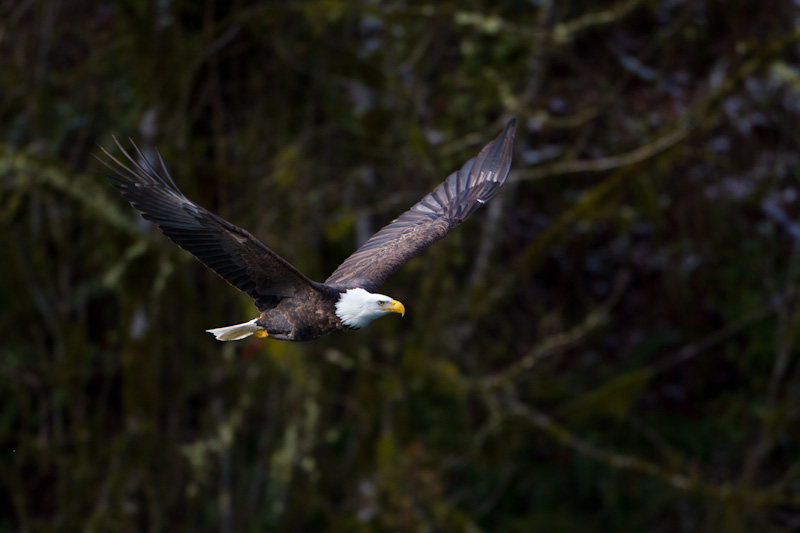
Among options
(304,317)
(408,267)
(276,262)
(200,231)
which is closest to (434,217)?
(304,317)

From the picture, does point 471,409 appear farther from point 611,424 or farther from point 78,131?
point 78,131

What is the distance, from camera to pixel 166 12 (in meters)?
8.67

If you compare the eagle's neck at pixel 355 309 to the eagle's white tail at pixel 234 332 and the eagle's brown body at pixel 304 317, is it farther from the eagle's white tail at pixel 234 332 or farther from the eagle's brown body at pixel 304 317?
the eagle's white tail at pixel 234 332

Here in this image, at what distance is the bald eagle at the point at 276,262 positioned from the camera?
196 inches

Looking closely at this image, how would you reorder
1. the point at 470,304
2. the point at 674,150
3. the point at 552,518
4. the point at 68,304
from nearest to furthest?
the point at 674,150 < the point at 470,304 < the point at 68,304 < the point at 552,518

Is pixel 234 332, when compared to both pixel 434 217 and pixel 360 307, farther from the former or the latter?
pixel 434 217

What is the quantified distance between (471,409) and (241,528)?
2.59 m

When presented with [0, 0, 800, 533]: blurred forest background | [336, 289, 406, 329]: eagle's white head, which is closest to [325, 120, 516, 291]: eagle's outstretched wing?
[336, 289, 406, 329]: eagle's white head

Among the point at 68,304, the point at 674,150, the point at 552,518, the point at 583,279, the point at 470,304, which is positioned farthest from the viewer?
the point at 583,279

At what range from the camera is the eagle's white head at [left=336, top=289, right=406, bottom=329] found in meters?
5.35

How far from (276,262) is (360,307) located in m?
0.48

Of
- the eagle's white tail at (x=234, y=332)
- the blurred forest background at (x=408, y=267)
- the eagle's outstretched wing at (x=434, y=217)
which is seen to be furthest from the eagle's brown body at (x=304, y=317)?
the blurred forest background at (x=408, y=267)

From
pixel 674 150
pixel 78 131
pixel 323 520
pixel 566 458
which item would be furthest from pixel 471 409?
pixel 78 131

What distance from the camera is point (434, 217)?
648 centimetres
